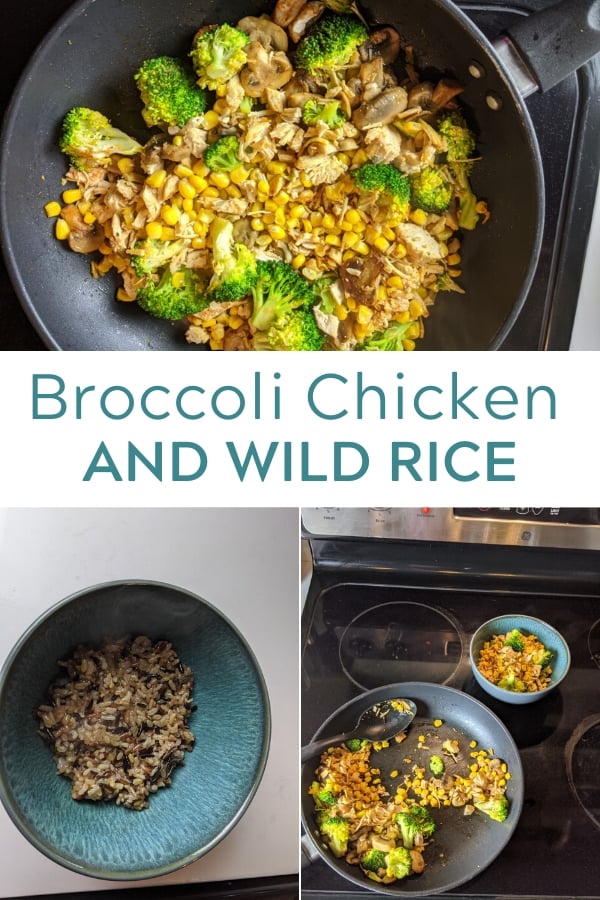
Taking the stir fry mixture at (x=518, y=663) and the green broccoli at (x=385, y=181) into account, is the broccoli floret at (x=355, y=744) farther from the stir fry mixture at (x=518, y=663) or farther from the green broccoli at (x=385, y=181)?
the green broccoli at (x=385, y=181)

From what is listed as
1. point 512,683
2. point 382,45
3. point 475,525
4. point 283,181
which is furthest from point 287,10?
point 512,683

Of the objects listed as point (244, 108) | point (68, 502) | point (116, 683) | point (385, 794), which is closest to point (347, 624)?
point (385, 794)

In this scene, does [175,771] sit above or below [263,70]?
below

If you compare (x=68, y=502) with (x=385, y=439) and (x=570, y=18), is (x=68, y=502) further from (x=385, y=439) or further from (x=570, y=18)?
(x=570, y=18)

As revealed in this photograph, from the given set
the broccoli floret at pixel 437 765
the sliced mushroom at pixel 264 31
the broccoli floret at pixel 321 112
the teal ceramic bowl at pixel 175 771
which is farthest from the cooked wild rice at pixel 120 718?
the sliced mushroom at pixel 264 31

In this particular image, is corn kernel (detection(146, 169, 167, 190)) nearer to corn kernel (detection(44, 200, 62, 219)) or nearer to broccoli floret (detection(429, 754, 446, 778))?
corn kernel (detection(44, 200, 62, 219))

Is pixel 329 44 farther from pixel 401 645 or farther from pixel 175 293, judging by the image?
pixel 401 645

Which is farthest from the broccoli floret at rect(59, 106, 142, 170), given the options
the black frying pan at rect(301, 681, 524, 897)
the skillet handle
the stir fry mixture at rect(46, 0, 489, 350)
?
the black frying pan at rect(301, 681, 524, 897)
